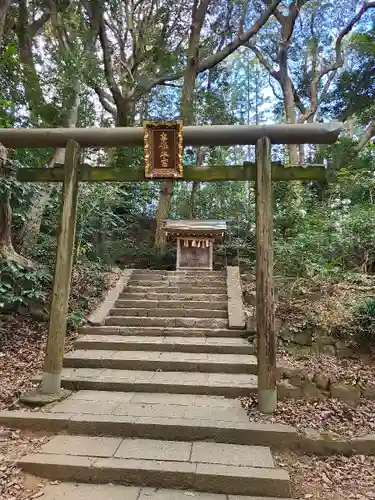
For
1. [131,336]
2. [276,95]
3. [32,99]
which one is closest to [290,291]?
[131,336]

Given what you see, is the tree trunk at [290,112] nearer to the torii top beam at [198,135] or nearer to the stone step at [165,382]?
the torii top beam at [198,135]

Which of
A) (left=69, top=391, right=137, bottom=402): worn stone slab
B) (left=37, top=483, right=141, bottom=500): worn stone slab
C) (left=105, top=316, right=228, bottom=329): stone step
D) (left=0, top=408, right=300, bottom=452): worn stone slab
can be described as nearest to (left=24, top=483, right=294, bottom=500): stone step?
(left=37, top=483, right=141, bottom=500): worn stone slab

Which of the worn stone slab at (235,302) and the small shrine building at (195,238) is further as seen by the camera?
the small shrine building at (195,238)

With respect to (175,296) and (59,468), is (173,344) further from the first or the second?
(59,468)

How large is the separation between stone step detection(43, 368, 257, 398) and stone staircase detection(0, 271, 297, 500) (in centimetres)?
1

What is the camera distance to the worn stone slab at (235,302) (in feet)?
20.9

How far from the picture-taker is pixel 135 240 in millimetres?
14602

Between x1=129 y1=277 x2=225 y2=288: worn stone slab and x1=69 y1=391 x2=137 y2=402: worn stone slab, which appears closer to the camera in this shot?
Answer: x1=69 y1=391 x2=137 y2=402: worn stone slab

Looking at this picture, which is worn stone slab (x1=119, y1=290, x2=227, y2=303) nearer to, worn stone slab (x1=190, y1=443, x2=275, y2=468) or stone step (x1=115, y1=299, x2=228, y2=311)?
stone step (x1=115, y1=299, x2=228, y2=311)

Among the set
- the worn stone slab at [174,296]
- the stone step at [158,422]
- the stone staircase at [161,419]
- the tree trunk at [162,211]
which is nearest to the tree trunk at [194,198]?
the tree trunk at [162,211]

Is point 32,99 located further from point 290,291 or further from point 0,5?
point 290,291

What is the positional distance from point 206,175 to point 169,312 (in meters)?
3.54

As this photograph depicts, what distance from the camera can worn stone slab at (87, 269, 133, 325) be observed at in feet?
21.8

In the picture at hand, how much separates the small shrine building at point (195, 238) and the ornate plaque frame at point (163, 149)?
6647mm
